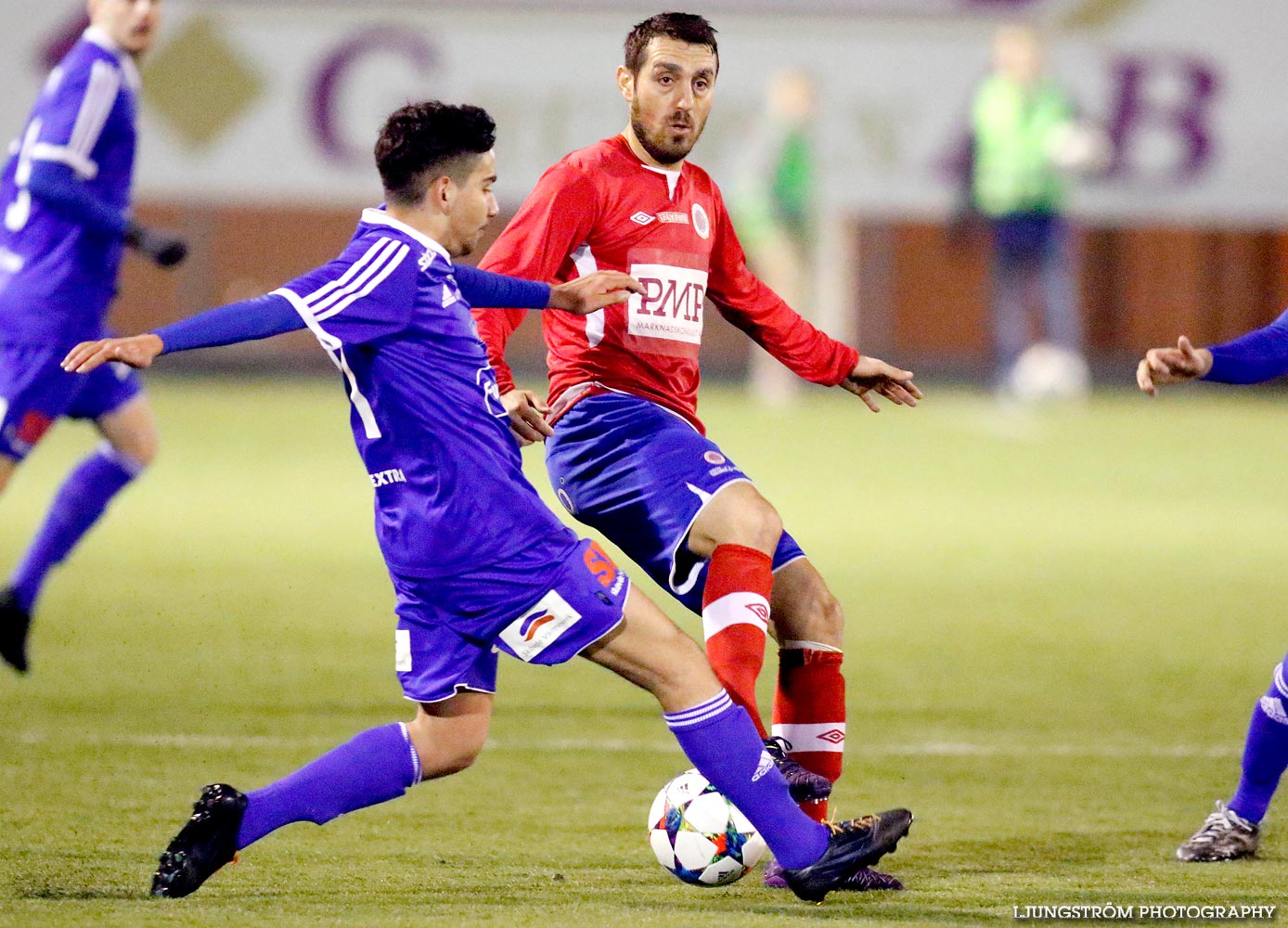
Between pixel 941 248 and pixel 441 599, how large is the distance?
677 inches

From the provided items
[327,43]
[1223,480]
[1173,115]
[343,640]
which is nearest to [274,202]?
[327,43]

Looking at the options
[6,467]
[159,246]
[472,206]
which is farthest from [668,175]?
[6,467]

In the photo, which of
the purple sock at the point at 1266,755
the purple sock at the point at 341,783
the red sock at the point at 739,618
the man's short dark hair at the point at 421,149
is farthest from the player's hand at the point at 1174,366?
the purple sock at the point at 341,783

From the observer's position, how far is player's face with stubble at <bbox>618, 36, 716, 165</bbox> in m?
5.21

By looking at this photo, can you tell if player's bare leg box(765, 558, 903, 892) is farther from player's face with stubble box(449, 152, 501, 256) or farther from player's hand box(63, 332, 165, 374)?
player's hand box(63, 332, 165, 374)

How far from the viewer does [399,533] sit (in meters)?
4.44

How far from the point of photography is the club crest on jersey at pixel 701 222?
5.36 m

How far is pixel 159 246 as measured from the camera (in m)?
6.97

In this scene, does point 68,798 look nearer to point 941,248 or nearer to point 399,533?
point 399,533

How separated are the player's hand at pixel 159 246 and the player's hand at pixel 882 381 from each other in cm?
266

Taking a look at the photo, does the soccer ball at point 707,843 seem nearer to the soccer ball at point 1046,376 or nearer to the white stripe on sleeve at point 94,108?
the white stripe on sleeve at point 94,108

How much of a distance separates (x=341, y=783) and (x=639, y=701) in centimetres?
288

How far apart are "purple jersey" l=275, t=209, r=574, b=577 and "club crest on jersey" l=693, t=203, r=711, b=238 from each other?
1053 mm

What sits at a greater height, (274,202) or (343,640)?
(274,202)
